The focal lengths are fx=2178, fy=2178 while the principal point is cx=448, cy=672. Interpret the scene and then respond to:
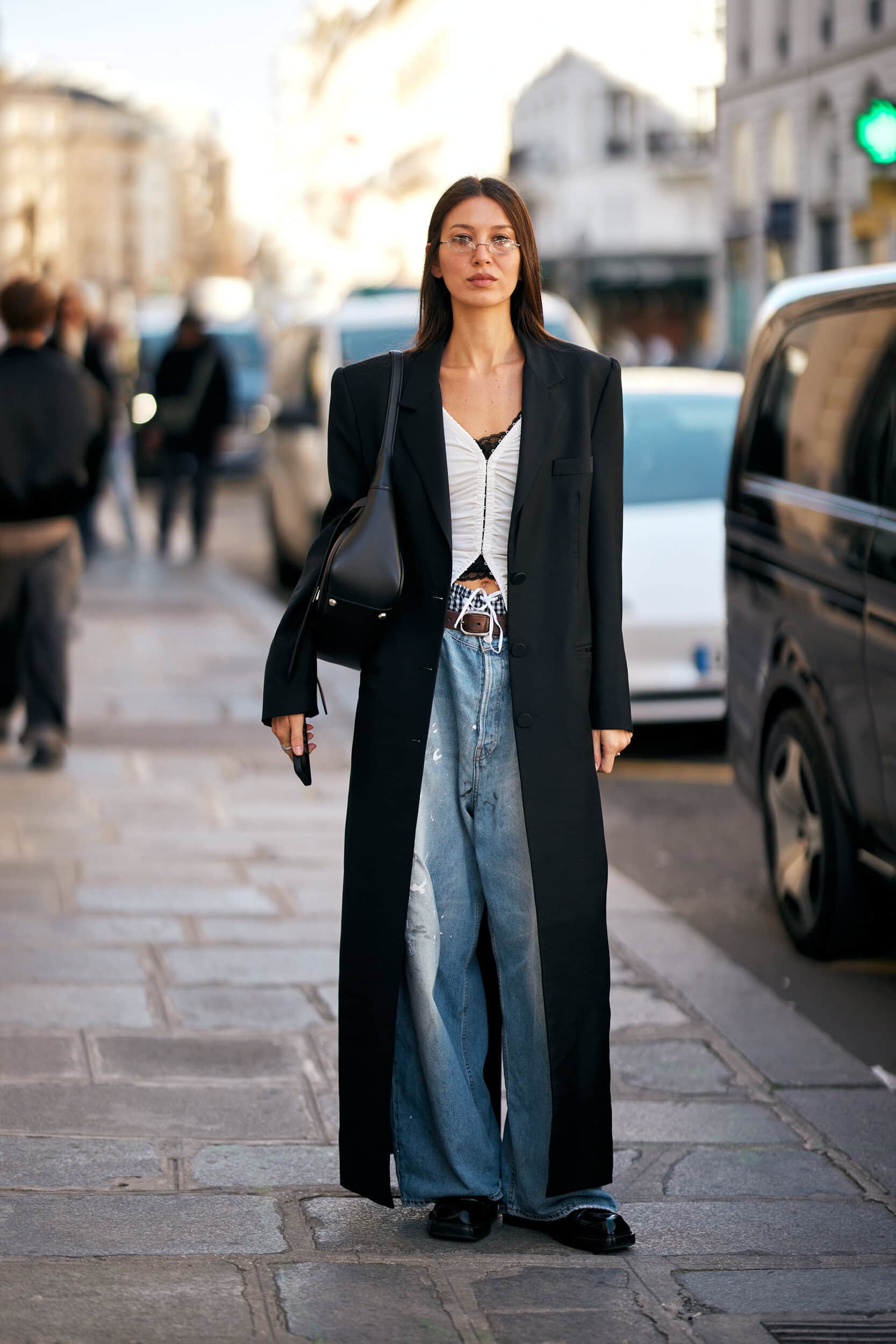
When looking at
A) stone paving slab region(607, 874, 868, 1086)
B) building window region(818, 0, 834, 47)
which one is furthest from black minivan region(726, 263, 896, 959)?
building window region(818, 0, 834, 47)

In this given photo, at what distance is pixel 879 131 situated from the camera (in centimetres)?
969

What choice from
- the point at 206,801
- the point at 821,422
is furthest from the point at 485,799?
the point at 206,801

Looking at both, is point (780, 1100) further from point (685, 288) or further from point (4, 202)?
point (4, 202)

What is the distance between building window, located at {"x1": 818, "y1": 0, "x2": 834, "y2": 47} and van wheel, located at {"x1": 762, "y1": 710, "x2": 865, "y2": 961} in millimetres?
3993

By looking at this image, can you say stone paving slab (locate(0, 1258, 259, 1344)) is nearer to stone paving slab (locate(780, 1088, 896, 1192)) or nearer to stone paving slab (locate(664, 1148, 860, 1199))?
stone paving slab (locate(664, 1148, 860, 1199))

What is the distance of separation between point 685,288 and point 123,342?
82.1ft

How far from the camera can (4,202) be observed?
506 ft

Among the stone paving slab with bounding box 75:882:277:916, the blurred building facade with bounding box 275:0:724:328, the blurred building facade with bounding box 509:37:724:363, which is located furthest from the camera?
the blurred building facade with bounding box 509:37:724:363

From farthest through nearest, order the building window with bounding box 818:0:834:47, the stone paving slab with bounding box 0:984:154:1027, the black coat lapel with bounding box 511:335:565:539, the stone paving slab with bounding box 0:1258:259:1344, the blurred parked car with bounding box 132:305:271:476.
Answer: the blurred parked car with bounding box 132:305:271:476 < the building window with bounding box 818:0:834:47 < the stone paving slab with bounding box 0:984:154:1027 < the black coat lapel with bounding box 511:335:565:539 < the stone paving slab with bounding box 0:1258:259:1344

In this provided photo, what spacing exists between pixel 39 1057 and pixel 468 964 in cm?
148

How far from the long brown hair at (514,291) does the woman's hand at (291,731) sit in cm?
70

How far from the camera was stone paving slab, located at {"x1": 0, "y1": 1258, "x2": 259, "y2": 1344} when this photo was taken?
338cm

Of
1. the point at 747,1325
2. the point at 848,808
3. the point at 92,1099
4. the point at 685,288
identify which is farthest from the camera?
the point at 685,288

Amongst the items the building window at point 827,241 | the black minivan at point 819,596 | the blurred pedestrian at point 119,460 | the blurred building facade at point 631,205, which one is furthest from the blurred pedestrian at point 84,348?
the blurred building facade at point 631,205
